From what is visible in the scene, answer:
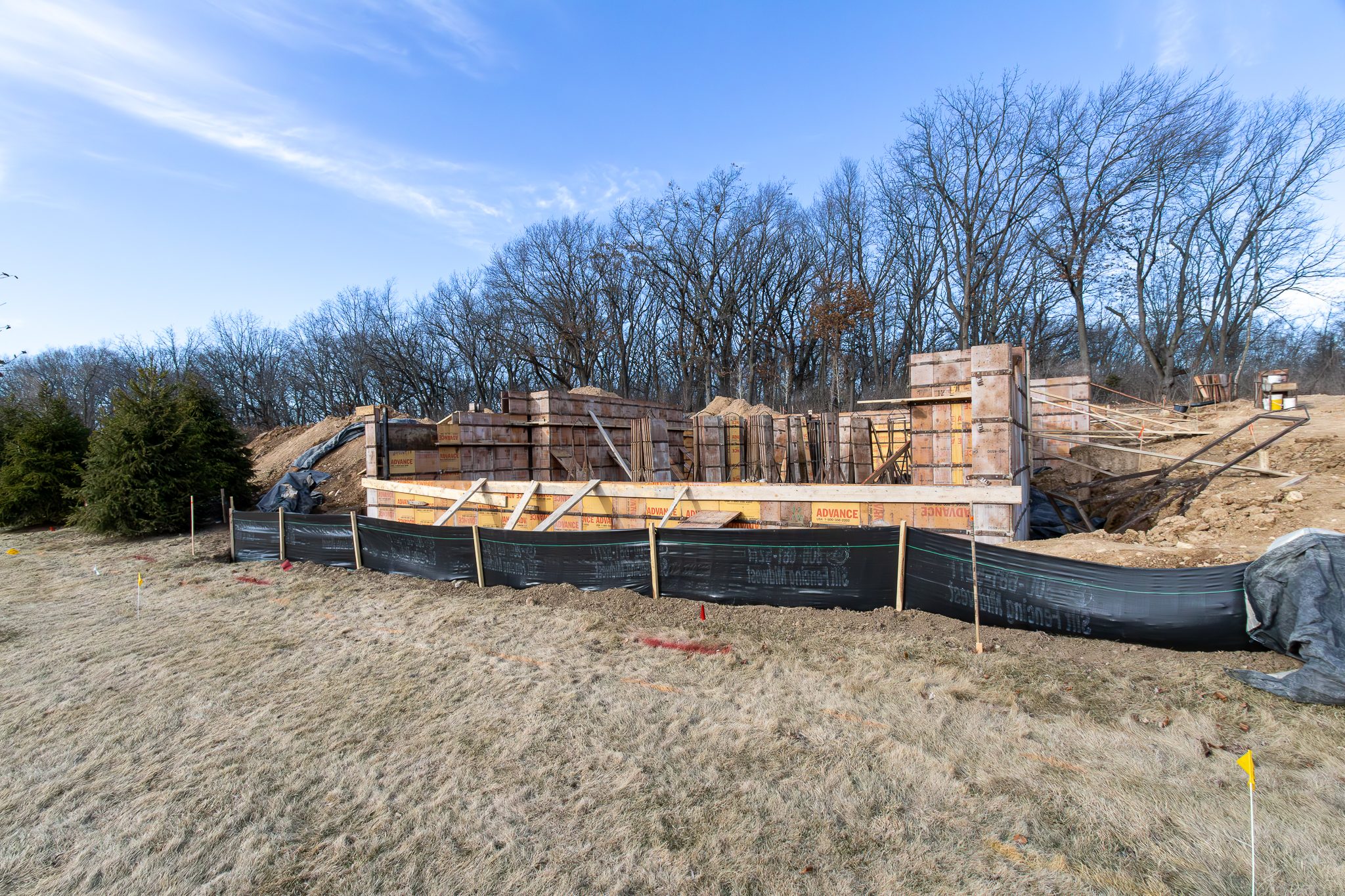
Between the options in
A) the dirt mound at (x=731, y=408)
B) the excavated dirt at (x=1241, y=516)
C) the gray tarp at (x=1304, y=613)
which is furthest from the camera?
the dirt mound at (x=731, y=408)

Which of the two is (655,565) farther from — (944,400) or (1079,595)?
(944,400)

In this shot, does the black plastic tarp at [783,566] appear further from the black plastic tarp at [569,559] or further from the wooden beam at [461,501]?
the wooden beam at [461,501]

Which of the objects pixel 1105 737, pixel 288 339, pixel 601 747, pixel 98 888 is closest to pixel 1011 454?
pixel 1105 737

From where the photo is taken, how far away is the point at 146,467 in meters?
13.7

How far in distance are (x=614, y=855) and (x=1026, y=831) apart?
207 centimetres

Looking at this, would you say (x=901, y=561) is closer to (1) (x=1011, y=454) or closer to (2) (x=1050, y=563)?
(2) (x=1050, y=563)

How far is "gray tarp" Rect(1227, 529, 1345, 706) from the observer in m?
4.20

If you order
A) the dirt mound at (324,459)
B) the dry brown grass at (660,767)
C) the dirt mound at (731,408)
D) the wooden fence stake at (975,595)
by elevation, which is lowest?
the dry brown grass at (660,767)

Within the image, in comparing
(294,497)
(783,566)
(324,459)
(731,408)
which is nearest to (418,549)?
(783,566)

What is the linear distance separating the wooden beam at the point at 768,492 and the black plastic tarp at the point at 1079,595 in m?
1.54

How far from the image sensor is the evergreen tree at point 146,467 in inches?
534

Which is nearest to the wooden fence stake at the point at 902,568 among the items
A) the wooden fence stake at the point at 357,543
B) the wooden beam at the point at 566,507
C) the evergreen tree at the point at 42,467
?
the wooden beam at the point at 566,507

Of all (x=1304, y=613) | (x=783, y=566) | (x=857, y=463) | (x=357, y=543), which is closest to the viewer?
(x=1304, y=613)

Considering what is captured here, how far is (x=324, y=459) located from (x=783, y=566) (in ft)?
56.7
